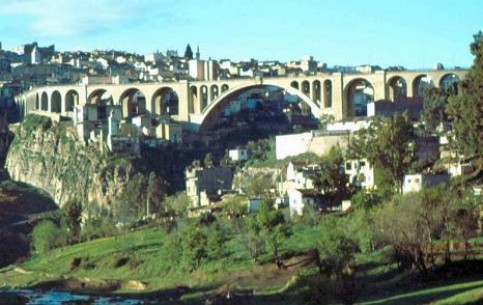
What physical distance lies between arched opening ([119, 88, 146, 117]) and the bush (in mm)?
33046

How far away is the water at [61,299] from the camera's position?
160 ft

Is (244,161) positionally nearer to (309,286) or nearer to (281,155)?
(281,155)

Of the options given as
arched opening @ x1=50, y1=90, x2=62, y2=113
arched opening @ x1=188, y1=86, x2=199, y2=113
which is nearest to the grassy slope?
arched opening @ x1=188, y1=86, x2=199, y2=113

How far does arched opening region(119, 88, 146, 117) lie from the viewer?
10495cm

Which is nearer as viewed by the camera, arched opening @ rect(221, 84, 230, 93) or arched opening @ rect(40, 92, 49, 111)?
arched opening @ rect(221, 84, 230, 93)

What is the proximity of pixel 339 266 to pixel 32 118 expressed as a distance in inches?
2466

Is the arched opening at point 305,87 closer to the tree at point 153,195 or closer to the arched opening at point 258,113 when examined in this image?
the arched opening at point 258,113

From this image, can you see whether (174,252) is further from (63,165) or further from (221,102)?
(221,102)

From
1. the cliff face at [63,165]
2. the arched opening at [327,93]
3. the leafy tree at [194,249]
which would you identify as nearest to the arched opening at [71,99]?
the cliff face at [63,165]

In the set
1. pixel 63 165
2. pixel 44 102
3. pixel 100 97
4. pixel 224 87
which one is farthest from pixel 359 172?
pixel 44 102

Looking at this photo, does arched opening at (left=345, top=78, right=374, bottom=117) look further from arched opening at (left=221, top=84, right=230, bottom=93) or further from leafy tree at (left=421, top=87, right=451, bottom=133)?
leafy tree at (left=421, top=87, right=451, bottom=133)

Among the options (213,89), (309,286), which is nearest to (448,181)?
(309,286)

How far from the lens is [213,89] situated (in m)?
102

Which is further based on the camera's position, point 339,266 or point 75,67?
point 75,67
